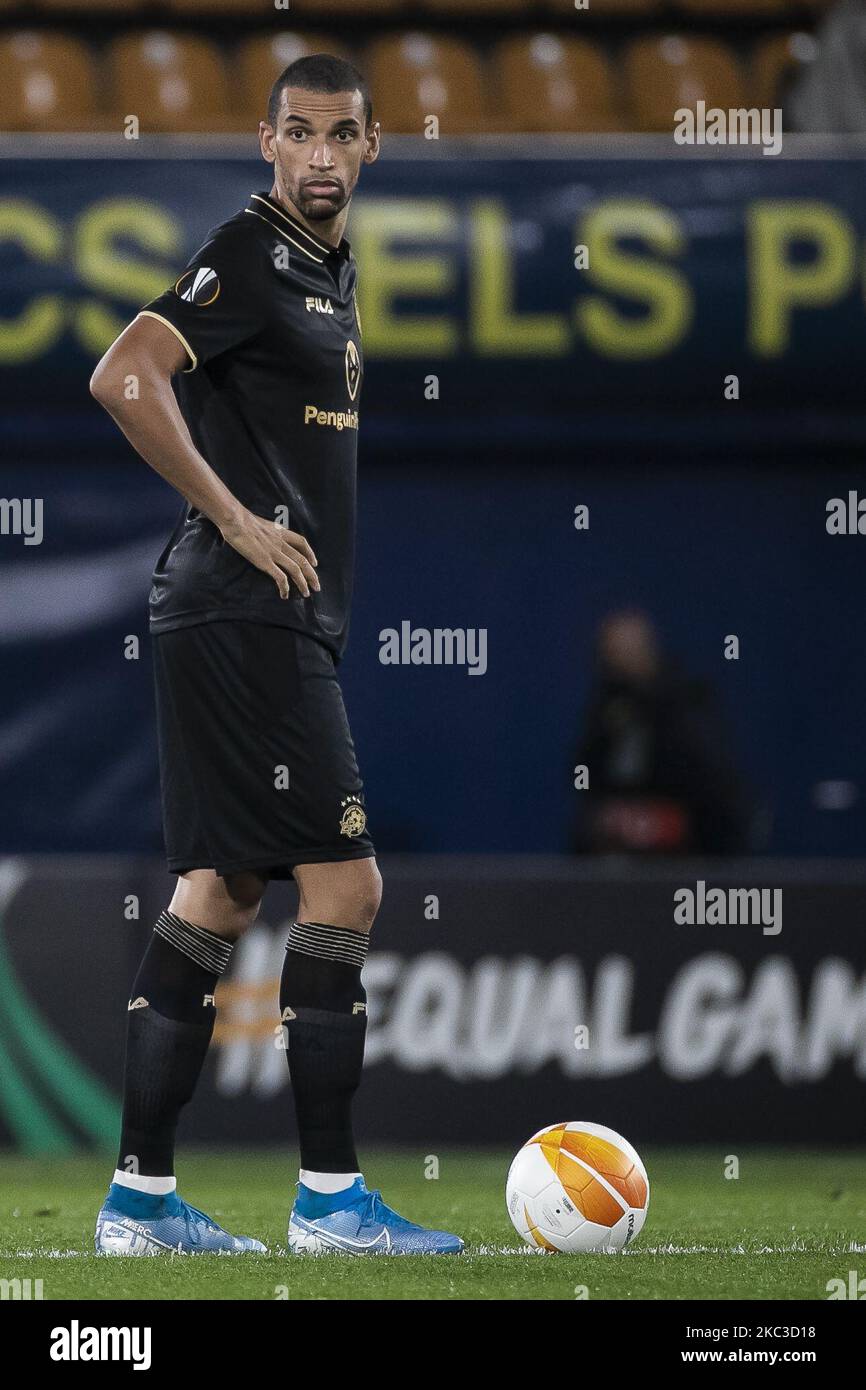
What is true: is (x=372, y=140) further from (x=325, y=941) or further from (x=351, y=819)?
(x=325, y=941)

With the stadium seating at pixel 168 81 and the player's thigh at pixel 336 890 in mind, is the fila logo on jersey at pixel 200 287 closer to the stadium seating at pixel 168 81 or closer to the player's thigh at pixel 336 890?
the player's thigh at pixel 336 890

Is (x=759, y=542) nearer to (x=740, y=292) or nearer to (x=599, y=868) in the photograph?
(x=740, y=292)

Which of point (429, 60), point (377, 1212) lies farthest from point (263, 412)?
point (429, 60)

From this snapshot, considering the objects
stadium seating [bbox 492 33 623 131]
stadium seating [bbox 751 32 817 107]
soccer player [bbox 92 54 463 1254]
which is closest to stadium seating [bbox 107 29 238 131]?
stadium seating [bbox 492 33 623 131]

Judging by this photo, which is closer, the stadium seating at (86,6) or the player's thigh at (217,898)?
the player's thigh at (217,898)

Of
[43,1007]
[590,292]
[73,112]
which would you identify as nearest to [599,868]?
[43,1007]

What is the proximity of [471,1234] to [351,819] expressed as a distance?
0.98m

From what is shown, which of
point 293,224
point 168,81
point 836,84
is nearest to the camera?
point 293,224

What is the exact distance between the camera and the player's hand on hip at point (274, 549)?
3.45m

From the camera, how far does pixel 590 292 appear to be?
6867 millimetres

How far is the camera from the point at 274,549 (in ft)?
11.4

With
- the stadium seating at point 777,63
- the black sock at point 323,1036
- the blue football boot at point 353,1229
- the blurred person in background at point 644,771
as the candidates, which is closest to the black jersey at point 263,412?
the black sock at point 323,1036

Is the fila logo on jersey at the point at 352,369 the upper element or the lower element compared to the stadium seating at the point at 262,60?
lower

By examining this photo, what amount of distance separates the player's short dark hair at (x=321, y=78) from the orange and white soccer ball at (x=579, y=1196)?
1.83 metres
